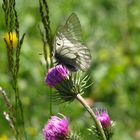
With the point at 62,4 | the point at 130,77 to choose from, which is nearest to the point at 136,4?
the point at 62,4

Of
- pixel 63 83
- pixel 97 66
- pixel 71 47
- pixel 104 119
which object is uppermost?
pixel 71 47

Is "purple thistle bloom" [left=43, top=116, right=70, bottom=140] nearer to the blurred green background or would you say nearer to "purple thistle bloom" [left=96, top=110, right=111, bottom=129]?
"purple thistle bloom" [left=96, top=110, right=111, bottom=129]

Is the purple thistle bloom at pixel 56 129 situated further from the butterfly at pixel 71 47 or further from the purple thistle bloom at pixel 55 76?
the butterfly at pixel 71 47

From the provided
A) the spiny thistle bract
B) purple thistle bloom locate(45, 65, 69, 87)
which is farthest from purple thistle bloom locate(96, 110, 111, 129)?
purple thistle bloom locate(45, 65, 69, 87)

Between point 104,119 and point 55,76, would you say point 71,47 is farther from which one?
point 104,119

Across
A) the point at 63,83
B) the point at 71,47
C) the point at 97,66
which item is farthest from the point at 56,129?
the point at 97,66

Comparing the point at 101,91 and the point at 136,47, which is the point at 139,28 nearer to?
the point at 136,47
